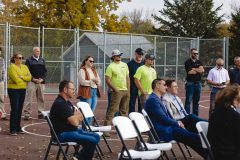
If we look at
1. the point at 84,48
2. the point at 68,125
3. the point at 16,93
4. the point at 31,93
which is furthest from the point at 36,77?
the point at 84,48

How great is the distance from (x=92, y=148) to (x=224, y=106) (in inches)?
93.5

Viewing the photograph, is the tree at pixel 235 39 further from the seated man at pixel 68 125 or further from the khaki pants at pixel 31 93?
the seated man at pixel 68 125

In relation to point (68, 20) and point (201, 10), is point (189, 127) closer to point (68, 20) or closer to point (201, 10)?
point (68, 20)

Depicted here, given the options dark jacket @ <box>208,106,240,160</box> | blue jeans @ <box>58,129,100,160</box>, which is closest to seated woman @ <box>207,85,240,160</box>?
dark jacket @ <box>208,106,240,160</box>

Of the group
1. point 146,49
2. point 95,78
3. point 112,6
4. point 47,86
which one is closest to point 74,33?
point 47,86

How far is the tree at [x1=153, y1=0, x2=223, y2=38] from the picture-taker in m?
49.9

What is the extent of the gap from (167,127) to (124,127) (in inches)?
42.8

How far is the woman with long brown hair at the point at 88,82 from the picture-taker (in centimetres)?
1205

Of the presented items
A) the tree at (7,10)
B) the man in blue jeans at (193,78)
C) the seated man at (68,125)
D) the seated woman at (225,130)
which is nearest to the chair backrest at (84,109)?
the seated man at (68,125)

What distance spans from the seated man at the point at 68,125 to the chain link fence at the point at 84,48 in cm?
1367

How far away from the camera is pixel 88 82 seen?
12.1 m

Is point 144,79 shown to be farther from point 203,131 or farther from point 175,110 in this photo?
point 203,131

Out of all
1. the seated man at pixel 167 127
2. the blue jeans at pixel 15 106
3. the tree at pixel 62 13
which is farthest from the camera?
the tree at pixel 62 13

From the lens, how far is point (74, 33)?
82.6ft
